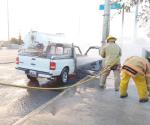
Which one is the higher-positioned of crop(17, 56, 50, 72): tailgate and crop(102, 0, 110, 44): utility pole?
crop(102, 0, 110, 44): utility pole

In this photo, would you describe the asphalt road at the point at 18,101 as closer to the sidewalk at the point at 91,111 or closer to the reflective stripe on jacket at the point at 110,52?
the sidewalk at the point at 91,111

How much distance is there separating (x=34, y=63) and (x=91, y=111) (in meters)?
4.81

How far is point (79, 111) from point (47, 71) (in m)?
4.26

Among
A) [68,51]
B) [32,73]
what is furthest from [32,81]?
[68,51]

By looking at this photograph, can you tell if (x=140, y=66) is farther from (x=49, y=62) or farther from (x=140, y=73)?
(x=49, y=62)

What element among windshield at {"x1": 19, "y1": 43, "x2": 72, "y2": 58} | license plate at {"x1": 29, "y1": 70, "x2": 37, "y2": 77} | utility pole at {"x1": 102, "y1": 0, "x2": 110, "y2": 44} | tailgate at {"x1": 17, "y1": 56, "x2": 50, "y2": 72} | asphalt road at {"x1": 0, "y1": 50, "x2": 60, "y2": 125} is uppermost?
utility pole at {"x1": 102, "y1": 0, "x2": 110, "y2": 44}

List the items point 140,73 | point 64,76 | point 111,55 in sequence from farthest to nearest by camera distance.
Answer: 1. point 64,76
2. point 111,55
3. point 140,73

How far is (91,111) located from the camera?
782 centimetres

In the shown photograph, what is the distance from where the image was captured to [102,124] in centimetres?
677

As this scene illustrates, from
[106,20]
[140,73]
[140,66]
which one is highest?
[106,20]

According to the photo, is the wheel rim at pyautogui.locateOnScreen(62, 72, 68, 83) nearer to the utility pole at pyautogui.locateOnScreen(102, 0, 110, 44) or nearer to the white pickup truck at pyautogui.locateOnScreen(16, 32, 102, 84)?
the white pickup truck at pyautogui.locateOnScreen(16, 32, 102, 84)

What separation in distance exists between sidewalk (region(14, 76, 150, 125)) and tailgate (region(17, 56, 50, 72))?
73.0 inches

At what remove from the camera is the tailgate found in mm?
11836

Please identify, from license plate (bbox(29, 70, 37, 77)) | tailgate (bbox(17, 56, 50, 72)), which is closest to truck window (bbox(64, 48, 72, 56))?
tailgate (bbox(17, 56, 50, 72))
